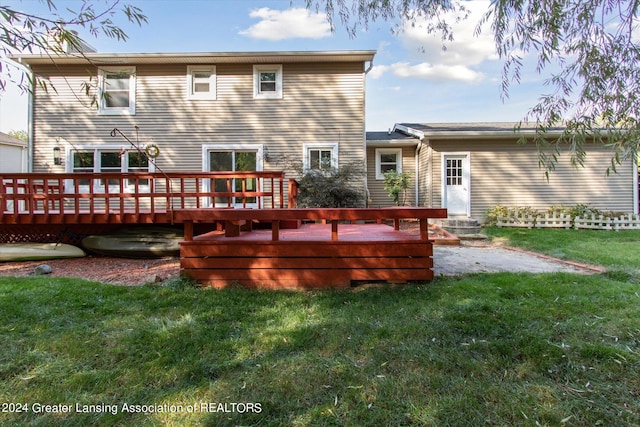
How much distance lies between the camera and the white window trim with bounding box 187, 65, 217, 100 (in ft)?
31.7

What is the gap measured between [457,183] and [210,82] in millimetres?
7736

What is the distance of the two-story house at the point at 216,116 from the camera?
31.4ft

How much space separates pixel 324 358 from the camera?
2119mm

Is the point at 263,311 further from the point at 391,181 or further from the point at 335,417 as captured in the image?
the point at 391,181

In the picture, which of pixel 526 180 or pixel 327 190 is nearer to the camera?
pixel 327 190

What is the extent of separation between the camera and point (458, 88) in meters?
5.70

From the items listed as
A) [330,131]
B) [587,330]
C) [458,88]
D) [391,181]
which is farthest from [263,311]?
[391,181]

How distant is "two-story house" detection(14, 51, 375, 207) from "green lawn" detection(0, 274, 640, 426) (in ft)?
22.5

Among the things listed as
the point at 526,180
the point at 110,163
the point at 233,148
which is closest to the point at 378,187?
the point at 526,180

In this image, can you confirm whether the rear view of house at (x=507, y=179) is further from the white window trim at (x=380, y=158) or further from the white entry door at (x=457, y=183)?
the white window trim at (x=380, y=158)

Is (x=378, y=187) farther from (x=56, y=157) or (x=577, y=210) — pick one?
(x=56, y=157)

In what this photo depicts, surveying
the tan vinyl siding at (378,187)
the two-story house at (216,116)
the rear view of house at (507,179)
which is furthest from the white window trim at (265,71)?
the rear view of house at (507,179)

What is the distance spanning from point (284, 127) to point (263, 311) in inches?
296

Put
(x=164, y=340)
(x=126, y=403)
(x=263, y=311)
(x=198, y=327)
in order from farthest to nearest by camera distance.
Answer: (x=263, y=311)
(x=198, y=327)
(x=164, y=340)
(x=126, y=403)
